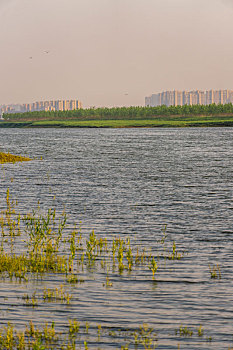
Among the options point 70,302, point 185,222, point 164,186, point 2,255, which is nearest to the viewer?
point 70,302

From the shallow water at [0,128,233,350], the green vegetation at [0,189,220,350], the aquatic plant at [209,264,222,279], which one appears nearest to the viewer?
the green vegetation at [0,189,220,350]

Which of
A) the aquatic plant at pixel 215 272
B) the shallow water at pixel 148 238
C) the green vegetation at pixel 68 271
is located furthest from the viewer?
the aquatic plant at pixel 215 272

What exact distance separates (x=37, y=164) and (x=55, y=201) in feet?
89.7

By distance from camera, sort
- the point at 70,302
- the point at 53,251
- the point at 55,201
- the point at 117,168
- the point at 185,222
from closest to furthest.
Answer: the point at 70,302, the point at 53,251, the point at 185,222, the point at 55,201, the point at 117,168

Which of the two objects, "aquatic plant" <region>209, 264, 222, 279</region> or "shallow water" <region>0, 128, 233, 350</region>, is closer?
"shallow water" <region>0, 128, 233, 350</region>

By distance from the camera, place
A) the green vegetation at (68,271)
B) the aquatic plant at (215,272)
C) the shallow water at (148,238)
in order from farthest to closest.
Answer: the aquatic plant at (215,272) < the shallow water at (148,238) < the green vegetation at (68,271)

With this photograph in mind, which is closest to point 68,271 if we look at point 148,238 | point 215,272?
point 215,272

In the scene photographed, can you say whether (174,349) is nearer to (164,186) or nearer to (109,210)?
(109,210)

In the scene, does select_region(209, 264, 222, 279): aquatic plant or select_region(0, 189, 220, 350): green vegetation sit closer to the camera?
select_region(0, 189, 220, 350): green vegetation

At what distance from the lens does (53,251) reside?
17.8 metres

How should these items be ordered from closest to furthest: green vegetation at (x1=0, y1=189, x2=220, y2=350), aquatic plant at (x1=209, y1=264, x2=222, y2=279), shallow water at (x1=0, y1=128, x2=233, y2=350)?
green vegetation at (x1=0, y1=189, x2=220, y2=350)
shallow water at (x1=0, y1=128, x2=233, y2=350)
aquatic plant at (x1=209, y1=264, x2=222, y2=279)

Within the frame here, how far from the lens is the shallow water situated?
469 inches

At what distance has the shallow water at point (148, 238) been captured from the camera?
11922mm

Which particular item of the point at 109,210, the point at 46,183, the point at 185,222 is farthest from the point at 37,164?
the point at 185,222
